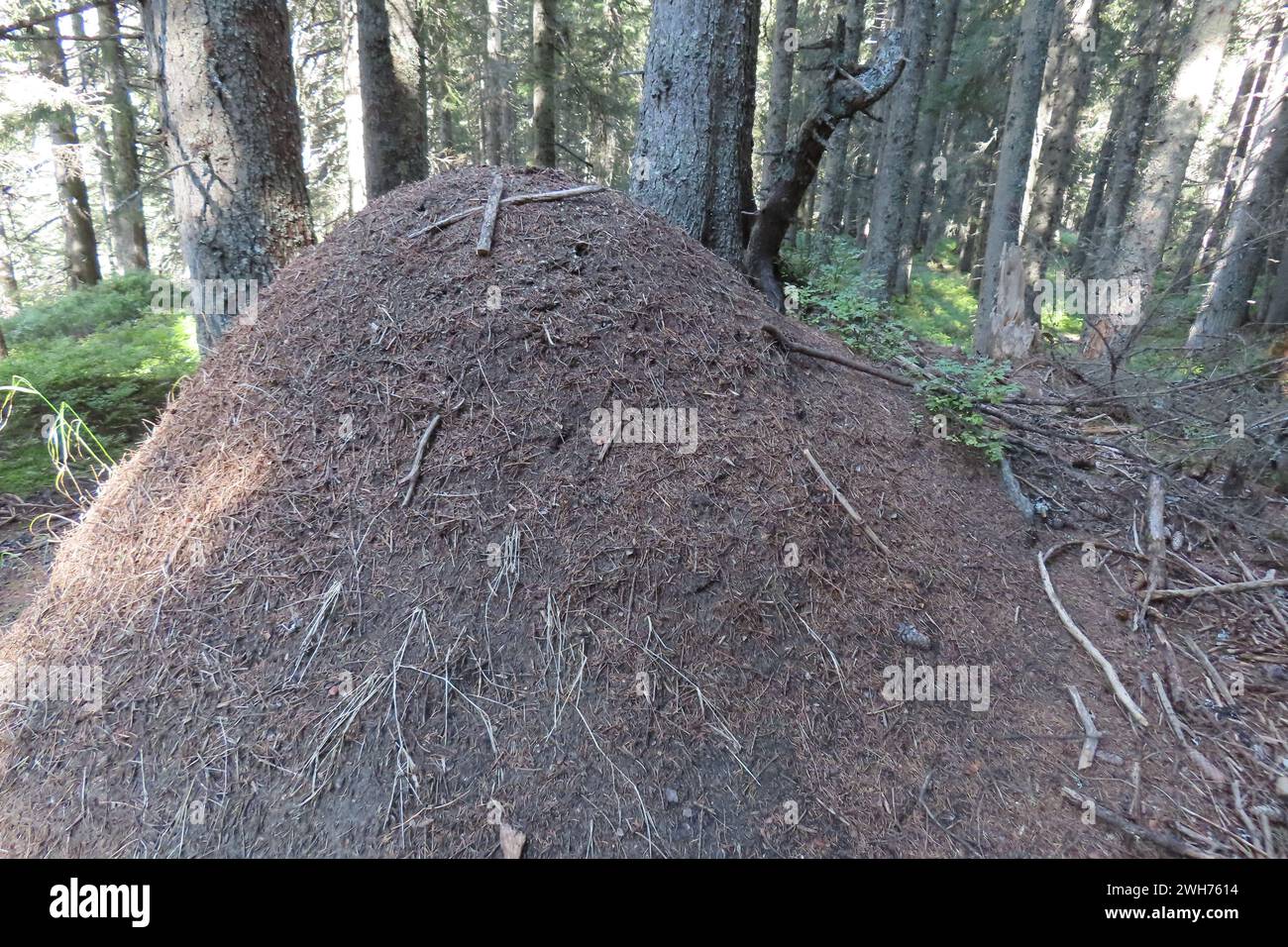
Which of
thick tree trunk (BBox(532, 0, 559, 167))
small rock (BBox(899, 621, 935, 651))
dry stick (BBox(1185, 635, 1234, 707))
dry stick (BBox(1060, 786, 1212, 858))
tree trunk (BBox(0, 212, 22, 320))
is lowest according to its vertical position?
dry stick (BBox(1060, 786, 1212, 858))

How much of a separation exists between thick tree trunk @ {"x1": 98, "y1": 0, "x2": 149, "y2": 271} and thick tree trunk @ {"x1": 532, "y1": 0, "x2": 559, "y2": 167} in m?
6.73

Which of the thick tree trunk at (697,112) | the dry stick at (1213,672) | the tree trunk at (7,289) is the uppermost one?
the thick tree trunk at (697,112)

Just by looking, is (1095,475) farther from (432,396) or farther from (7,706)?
(7,706)

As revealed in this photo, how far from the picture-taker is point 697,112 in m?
5.04

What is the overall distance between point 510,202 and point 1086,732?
4380 mm

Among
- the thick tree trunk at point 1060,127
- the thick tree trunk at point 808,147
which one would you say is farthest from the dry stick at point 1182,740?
the thick tree trunk at point 1060,127

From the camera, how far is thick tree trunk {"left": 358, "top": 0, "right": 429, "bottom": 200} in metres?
7.91

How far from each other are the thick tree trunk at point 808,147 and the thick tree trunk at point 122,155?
11.0m

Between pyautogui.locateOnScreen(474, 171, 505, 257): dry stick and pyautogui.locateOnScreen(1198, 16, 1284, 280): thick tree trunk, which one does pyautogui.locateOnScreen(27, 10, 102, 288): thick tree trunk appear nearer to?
pyautogui.locateOnScreen(474, 171, 505, 257): dry stick

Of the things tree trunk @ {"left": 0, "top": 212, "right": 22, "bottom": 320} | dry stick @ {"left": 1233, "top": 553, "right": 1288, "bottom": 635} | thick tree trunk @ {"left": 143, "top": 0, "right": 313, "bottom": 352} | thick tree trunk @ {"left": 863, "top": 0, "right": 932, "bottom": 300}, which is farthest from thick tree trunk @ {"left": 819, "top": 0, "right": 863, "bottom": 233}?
tree trunk @ {"left": 0, "top": 212, "right": 22, "bottom": 320}

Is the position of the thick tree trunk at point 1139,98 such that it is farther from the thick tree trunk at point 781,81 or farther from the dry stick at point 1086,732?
the dry stick at point 1086,732

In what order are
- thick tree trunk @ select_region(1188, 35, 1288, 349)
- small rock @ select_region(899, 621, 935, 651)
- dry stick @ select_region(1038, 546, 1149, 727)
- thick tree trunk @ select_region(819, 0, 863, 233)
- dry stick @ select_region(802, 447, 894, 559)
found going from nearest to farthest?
dry stick @ select_region(1038, 546, 1149, 727) < small rock @ select_region(899, 621, 935, 651) < dry stick @ select_region(802, 447, 894, 559) < thick tree trunk @ select_region(1188, 35, 1288, 349) < thick tree trunk @ select_region(819, 0, 863, 233)

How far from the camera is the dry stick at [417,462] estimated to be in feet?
10.2
